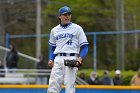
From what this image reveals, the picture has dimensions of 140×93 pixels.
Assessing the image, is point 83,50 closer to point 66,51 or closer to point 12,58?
point 66,51

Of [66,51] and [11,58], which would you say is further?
[11,58]

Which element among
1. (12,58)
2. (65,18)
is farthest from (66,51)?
(12,58)

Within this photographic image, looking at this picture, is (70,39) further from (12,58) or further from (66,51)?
(12,58)

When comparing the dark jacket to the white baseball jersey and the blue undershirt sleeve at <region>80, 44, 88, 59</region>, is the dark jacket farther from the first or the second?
the blue undershirt sleeve at <region>80, 44, 88, 59</region>

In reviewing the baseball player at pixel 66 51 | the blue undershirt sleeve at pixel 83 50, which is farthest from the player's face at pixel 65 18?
the blue undershirt sleeve at pixel 83 50

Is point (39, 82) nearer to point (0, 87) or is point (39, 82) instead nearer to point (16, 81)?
point (16, 81)

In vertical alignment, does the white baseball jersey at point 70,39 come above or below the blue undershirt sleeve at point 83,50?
above

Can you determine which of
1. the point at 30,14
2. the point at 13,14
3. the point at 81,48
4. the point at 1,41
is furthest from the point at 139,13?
the point at 81,48

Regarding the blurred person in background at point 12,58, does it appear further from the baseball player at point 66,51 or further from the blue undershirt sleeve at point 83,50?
the blue undershirt sleeve at point 83,50

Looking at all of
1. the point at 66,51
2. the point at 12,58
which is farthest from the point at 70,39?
the point at 12,58

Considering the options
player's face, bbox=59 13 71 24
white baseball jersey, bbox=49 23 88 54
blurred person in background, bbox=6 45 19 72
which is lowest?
blurred person in background, bbox=6 45 19 72

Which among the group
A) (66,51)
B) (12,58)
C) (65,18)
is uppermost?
(65,18)

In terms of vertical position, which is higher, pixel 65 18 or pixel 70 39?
pixel 65 18

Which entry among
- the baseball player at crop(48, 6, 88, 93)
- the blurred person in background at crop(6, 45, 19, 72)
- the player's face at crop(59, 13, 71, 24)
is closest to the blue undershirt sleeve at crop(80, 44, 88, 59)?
the baseball player at crop(48, 6, 88, 93)
